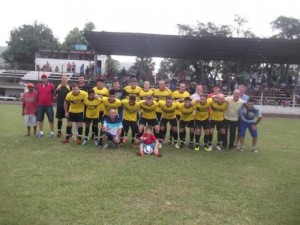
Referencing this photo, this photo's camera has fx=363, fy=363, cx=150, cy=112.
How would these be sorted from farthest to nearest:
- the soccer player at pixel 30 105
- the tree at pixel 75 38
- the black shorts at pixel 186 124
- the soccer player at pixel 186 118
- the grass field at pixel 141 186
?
the tree at pixel 75 38
the soccer player at pixel 30 105
the black shorts at pixel 186 124
the soccer player at pixel 186 118
the grass field at pixel 141 186

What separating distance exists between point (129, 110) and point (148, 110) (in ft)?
1.79

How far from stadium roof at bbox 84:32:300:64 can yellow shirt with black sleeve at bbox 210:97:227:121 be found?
1397 cm

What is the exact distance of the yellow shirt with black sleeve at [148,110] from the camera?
10059 millimetres

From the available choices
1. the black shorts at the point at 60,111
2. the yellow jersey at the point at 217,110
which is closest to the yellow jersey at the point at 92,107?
the black shorts at the point at 60,111

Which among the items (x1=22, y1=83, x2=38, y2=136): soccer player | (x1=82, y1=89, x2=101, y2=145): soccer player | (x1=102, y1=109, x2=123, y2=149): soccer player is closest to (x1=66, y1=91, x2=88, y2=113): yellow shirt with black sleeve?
(x1=82, y1=89, x2=101, y2=145): soccer player

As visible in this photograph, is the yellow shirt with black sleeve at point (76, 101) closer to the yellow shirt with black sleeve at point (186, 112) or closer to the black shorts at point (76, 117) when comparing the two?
the black shorts at point (76, 117)

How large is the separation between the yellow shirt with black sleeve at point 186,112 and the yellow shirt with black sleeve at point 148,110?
716 mm

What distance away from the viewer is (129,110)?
1021 cm

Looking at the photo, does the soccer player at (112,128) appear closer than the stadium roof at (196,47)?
Yes

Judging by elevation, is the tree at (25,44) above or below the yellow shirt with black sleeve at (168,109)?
above

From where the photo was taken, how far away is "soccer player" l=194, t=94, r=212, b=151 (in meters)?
10.2

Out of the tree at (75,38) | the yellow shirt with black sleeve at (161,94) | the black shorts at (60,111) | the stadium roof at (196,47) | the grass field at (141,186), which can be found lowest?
the grass field at (141,186)

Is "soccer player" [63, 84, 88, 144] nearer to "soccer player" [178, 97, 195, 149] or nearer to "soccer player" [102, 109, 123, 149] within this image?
"soccer player" [102, 109, 123, 149]

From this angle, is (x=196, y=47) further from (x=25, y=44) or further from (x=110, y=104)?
(x=25, y=44)
